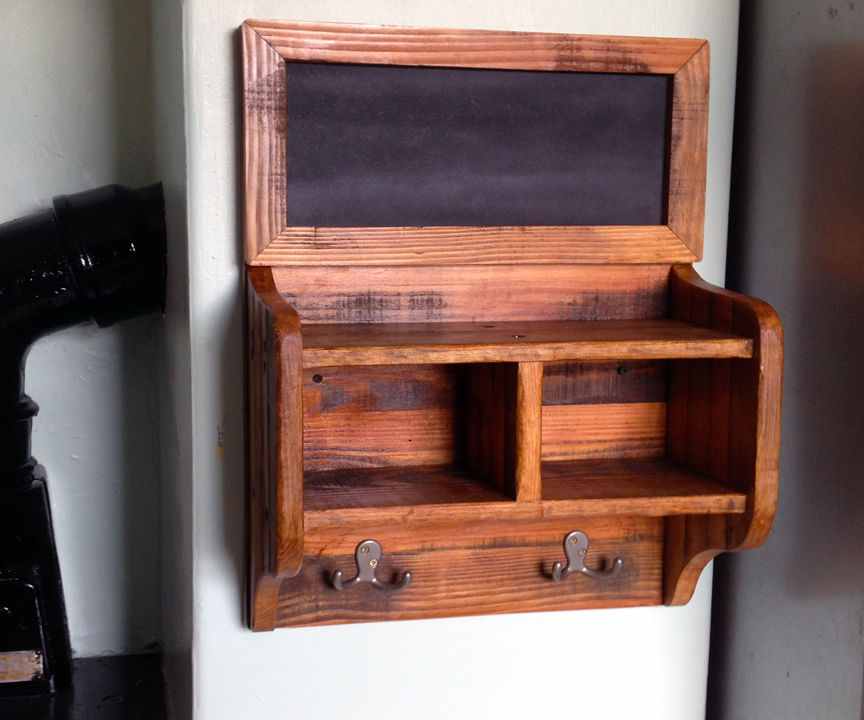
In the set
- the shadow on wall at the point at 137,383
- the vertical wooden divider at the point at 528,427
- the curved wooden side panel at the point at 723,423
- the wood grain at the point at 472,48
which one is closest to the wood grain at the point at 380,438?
the vertical wooden divider at the point at 528,427

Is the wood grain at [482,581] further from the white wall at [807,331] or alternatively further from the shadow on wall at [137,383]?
the shadow on wall at [137,383]

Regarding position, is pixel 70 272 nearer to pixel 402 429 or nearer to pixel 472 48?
pixel 402 429

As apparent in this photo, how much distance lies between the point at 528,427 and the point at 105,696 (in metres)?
1.01

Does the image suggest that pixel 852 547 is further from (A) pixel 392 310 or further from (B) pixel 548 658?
(A) pixel 392 310

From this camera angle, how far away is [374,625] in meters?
1.42

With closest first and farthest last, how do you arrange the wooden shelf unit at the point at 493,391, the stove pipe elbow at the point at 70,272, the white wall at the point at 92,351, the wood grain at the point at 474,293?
the wooden shelf unit at the point at 493,391 < the wood grain at the point at 474,293 < the stove pipe elbow at the point at 70,272 < the white wall at the point at 92,351

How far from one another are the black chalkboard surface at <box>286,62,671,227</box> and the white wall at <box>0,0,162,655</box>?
26.3 inches

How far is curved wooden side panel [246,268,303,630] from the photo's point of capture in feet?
3.64

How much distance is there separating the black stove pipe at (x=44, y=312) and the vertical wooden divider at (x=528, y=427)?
0.75 m

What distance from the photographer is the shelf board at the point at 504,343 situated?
1.16 m

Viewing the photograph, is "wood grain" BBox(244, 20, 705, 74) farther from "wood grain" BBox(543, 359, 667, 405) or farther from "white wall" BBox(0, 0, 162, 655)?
"white wall" BBox(0, 0, 162, 655)

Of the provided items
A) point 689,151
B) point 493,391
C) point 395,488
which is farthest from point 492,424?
point 689,151

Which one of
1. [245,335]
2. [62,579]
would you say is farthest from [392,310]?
[62,579]

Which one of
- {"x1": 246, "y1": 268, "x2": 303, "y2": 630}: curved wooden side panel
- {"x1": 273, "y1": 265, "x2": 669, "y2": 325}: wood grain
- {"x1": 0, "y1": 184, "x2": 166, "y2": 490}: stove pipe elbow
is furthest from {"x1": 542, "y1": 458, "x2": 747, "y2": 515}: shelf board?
{"x1": 0, "y1": 184, "x2": 166, "y2": 490}: stove pipe elbow
